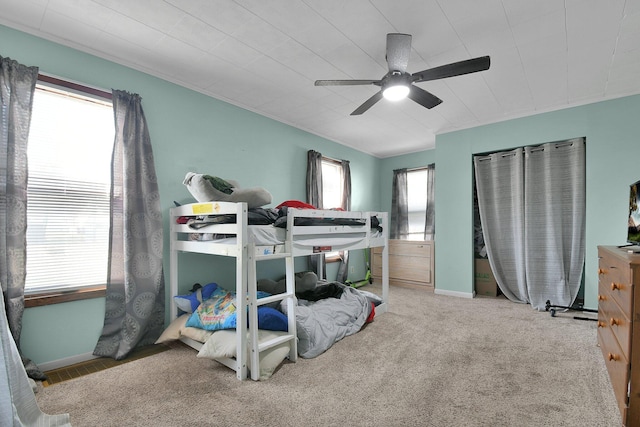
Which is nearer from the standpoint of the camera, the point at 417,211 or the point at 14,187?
the point at 14,187

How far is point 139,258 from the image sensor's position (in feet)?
7.95

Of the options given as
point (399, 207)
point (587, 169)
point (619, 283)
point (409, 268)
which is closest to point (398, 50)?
point (619, 283)

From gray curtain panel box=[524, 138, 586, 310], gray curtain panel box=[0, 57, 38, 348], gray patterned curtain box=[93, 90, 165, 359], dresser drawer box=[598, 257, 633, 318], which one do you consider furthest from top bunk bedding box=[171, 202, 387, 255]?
gray curtain panel box=[524, 138, 586, 310]

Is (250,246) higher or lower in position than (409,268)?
higher

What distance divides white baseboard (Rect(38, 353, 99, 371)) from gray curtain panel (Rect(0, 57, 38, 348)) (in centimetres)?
28

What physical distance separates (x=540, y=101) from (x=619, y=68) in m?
0.72

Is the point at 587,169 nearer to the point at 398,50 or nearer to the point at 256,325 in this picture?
the point at 398,50

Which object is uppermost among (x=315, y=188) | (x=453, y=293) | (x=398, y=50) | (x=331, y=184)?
(x=398, y=50)

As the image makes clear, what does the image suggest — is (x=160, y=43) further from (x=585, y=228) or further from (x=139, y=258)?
(x=585, y=228)

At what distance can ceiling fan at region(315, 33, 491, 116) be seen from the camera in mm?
1902

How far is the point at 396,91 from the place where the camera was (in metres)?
2.28

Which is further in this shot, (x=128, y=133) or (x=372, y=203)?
(x=372, y=203)

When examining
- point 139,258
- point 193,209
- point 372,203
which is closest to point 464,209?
point 372,203

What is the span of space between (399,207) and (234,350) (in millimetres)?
4069
